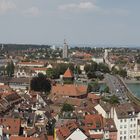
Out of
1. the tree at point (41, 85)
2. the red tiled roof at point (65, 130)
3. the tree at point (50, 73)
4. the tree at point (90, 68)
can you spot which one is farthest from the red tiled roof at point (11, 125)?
the tree at point (90, 68)

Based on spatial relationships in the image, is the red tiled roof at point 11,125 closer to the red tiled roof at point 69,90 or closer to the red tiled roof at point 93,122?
the red tiled roof at point 93,122

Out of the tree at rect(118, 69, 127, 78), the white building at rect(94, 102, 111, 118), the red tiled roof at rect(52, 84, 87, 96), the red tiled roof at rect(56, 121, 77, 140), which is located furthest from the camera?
the tree at rect(118, 69, 127, 78)

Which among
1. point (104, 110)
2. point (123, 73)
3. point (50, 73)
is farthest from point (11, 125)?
point (123, 73)

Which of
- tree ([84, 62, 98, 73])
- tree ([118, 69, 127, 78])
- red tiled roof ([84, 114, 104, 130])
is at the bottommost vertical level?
tree ([118, 69, 127, 78])

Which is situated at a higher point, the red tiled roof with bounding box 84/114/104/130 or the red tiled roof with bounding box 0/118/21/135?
the red tiled roof with bounding box 84/114/104/130

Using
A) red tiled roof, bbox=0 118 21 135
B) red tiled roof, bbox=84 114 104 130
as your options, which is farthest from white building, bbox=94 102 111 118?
red tiled roof, bbox=0 118 21 135

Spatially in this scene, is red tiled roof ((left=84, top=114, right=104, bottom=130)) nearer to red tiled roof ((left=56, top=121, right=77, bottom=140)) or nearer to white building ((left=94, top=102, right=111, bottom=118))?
red tiled roof ((left=56, top=121, right=77, bottom=140))

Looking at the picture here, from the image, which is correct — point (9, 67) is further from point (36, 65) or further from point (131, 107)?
point (131, 107)

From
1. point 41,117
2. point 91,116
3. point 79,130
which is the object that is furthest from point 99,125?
point 41,117

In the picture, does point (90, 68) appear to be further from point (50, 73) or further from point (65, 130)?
point (65, 130)
